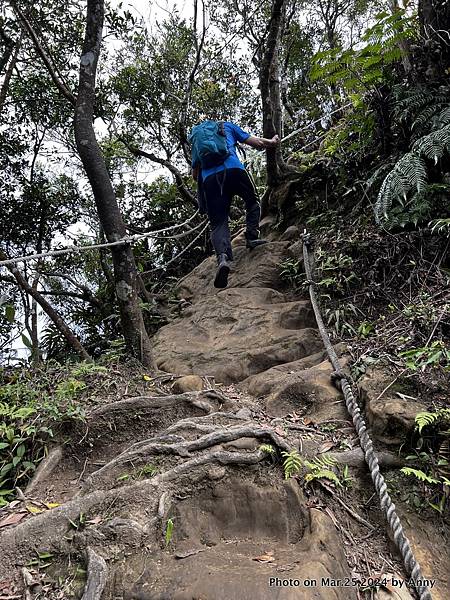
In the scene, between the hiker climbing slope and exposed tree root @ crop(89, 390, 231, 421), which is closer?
exposed tree root @ crop(89, 390, 231, 421)

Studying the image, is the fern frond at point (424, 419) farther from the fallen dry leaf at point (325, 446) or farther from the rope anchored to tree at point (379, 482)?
the fallen dry leaf at point (325, 446)

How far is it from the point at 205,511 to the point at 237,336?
2.49 m

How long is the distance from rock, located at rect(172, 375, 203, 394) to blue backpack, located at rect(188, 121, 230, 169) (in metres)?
2.71

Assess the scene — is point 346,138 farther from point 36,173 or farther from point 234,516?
point 36,173

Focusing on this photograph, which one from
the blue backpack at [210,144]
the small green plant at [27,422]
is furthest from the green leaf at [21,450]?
the blue backpack at [210,144]

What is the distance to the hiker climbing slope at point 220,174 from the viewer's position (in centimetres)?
517

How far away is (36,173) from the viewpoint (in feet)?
33.8

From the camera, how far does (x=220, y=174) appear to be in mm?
5297

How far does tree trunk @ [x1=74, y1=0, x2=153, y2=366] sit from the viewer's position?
13.0 feet

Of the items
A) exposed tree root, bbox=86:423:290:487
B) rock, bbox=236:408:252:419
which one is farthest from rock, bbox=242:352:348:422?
exposed tree root, bbox=86:423:290:487

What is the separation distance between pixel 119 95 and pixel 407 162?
7.08 meters

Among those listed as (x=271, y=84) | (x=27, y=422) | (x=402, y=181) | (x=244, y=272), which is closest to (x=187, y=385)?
(x=27, y=422)

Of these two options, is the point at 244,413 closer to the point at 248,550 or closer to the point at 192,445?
the point at 192,445

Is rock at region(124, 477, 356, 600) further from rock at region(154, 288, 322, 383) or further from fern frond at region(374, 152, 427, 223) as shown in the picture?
fern frond at region(374, 152, 427, 223)
